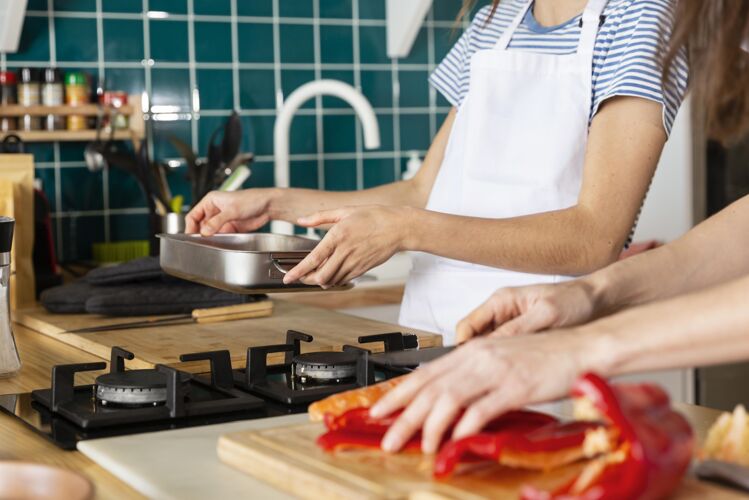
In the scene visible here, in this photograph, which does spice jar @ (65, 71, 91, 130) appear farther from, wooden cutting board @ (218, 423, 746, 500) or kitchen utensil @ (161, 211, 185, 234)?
wooden cutting board @ (218, 423, 746, 500)

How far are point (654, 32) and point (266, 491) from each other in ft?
3.07

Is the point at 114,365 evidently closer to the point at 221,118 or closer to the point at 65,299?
the point at 65,299

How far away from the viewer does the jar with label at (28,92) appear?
2.42 m

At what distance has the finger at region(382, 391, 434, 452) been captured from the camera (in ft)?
2.56

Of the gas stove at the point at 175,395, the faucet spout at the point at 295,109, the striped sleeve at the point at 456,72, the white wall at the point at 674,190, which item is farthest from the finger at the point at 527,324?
the white wall at the point at 674,190

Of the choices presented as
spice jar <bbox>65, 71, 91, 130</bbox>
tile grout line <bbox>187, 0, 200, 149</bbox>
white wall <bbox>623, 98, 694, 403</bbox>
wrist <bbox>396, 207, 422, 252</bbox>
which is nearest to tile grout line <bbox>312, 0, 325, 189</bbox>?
tile grout line <bbox>187, 0, 200, 149</bbox>

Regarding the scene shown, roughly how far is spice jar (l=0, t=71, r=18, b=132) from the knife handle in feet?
3.15

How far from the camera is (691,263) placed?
44.9 inches

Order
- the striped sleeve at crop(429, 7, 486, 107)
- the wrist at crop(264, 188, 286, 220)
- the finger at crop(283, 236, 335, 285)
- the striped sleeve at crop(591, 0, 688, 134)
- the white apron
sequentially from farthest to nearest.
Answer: the striped sleeve at crop(429, 7, 486, 107), the wrist at crop(264, 188, 286, 220), the white apron, the striped sleeve at crop(591, 0, 688, 134), the finger at crop(283, 236, 335, 285)

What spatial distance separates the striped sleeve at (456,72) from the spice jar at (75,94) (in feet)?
3.23

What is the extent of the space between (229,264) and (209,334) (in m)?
0.22

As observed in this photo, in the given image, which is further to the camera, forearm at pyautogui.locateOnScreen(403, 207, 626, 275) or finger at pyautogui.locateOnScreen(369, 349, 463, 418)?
forearm at pyautogui.locateOnScreen(403, 207, 626, 275)

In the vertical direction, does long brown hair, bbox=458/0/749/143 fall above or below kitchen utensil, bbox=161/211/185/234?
above

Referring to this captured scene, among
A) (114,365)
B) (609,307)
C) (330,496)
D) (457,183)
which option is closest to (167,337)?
(114,365)
